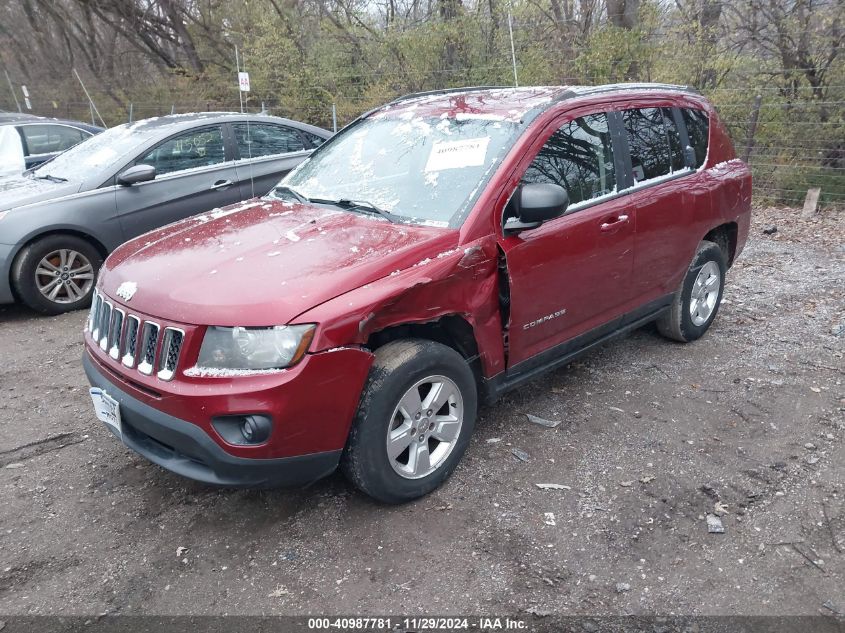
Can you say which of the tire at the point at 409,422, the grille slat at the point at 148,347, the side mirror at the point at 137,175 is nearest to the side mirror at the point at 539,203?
the tire at the point at 409,422

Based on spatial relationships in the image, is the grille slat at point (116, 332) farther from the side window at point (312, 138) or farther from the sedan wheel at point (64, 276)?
the side window at point (312, 138)

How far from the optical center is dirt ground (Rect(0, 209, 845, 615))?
2674 mm

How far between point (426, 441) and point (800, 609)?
1.66 metres

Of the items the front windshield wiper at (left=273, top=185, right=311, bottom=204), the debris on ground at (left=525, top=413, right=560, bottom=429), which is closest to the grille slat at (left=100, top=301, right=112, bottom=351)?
the front windshield wiper at (left=273, top=185, right=311, bottom=204)

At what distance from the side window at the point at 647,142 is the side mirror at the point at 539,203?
1147 millimetres

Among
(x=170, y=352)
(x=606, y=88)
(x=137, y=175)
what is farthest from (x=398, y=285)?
(x=137, y=175)

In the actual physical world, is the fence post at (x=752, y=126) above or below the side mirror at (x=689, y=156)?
above

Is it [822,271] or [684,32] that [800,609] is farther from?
[684,32]

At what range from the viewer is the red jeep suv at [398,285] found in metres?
2.68

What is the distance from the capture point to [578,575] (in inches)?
109

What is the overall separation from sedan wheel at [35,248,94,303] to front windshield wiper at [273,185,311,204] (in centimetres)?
289

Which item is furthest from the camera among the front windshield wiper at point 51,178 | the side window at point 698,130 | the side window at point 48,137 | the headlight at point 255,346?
the side window at point 48,137

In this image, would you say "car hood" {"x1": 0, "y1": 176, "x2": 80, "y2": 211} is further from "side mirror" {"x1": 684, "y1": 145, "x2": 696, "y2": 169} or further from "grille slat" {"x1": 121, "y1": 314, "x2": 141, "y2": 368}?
"side mirror" {"x1": 684, "y1": 145, "x2": 696, "y2": 169}

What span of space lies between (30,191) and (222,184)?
66.0 inches
